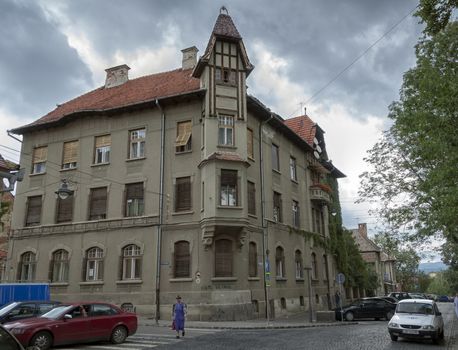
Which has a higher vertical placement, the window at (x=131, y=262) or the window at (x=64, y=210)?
the window at (x=64, y=210)

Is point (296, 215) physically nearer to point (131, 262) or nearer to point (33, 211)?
point (131, 262)

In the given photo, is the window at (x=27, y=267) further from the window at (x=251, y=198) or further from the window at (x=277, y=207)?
the window at (x=277, y=207)

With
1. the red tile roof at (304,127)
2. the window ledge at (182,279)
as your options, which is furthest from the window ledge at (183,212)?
the red tile roof at (304,127)

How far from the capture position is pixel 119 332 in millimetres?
15703

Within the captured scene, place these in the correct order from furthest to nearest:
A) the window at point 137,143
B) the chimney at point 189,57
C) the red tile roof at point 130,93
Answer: the chimney at point 189,57 < the red tile roof at point 130,93 < the window at point 137,143

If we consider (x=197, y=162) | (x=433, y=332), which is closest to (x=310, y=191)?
(x=197, y=162)

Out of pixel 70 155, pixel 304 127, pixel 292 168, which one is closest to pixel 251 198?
pixel 292 168

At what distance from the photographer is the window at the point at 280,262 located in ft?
95.6

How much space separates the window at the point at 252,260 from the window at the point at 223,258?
5.33 ft

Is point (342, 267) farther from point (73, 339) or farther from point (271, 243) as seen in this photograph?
point (73, 339)

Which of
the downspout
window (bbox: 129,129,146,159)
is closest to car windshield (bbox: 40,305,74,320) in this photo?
the downspout

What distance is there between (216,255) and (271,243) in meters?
5.16

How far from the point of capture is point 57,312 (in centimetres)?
1451

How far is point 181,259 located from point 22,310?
35.6 feet
